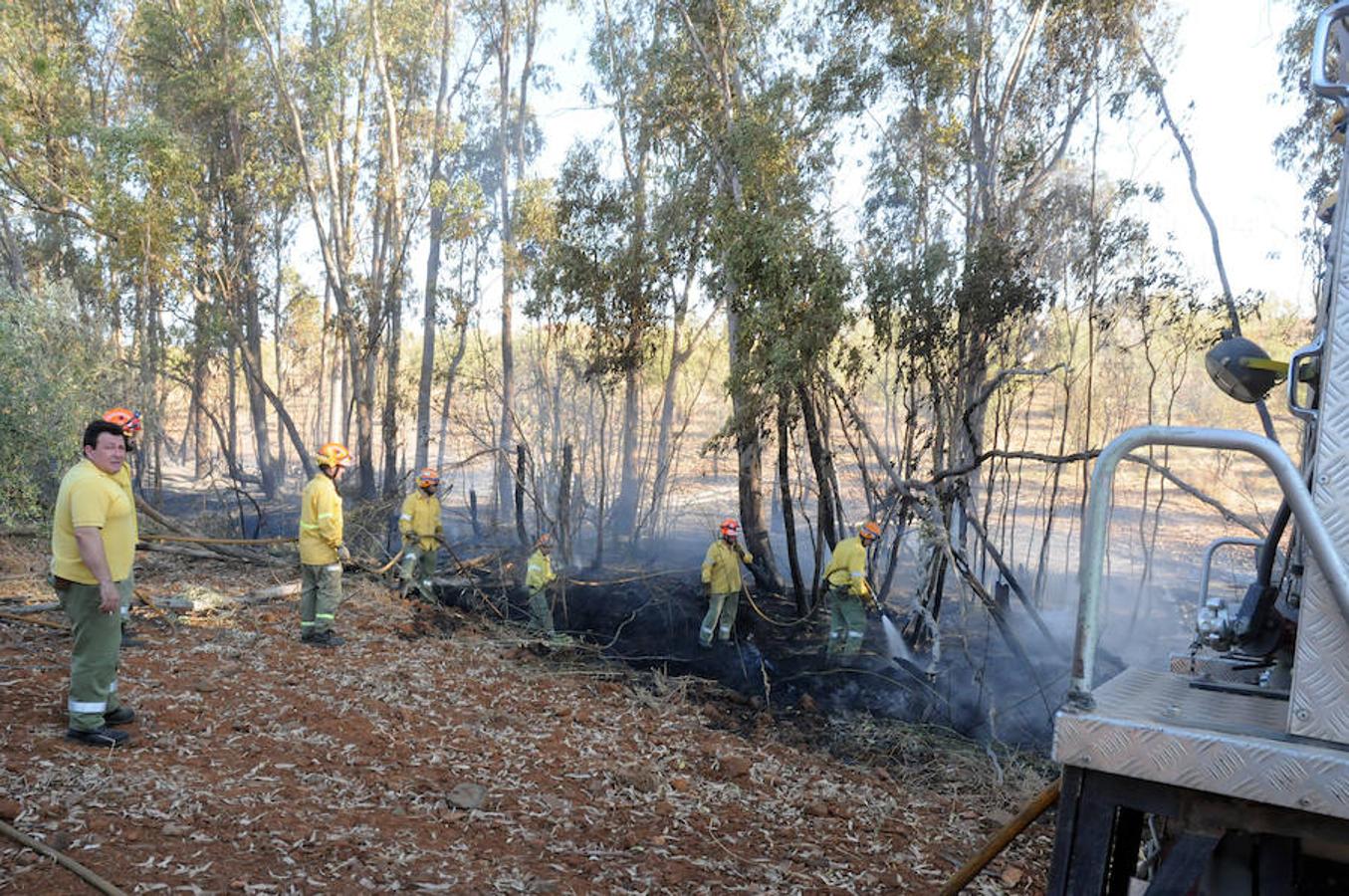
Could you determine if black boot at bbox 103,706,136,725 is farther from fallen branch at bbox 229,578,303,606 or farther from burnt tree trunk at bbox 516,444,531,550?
burnt tree trunk at bbox 516,444,531,550

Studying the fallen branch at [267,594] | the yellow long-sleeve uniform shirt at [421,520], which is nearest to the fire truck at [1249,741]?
the fallen branch at [267,594]

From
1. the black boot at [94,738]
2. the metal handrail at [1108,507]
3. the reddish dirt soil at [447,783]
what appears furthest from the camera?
the black boot at [94,738]

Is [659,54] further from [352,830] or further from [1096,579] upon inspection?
[1096,579]

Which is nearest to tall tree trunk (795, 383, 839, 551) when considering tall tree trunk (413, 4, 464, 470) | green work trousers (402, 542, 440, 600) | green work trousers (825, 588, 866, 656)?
green work trousers (825, 588, 866, 656)

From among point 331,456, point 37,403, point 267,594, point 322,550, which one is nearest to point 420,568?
point 267,594

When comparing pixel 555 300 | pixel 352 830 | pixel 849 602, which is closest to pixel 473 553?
pixel 555 300

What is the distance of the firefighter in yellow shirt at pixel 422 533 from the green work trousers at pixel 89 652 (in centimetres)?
605

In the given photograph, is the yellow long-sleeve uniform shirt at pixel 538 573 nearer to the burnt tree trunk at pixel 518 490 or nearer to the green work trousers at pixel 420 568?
the green work trousers at pixel 420 568

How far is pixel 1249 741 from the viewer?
198 cm

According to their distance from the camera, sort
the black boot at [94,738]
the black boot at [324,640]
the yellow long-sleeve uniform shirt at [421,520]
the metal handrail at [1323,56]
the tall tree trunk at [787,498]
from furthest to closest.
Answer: the tall tree trunk at [787,498] → the yellow long-sleeve uniform shirt at [421,520] → the black boot at [324,640] → the black boot at [94,738] → the metal handrail at [1323,56]

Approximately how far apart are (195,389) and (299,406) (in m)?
31.5

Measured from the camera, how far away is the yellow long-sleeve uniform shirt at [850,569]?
10.8 metres

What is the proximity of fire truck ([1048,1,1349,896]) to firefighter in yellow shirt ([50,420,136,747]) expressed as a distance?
4.79 m

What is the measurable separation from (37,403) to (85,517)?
8.31 m
